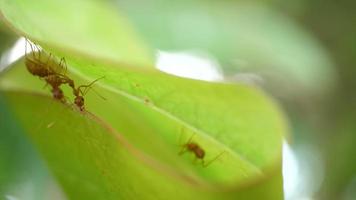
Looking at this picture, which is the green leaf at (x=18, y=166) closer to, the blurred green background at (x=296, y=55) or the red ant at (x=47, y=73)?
the red ant at (x=47, y=73)

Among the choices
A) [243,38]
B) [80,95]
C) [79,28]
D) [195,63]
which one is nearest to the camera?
[80,95]

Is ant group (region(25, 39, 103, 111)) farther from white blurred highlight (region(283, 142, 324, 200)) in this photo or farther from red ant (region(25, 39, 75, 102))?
white blurred highlight (region(283, 142, 324, 200))

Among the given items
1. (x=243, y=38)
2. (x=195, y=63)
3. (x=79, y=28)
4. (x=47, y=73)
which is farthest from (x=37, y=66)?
(x=243, y=38)

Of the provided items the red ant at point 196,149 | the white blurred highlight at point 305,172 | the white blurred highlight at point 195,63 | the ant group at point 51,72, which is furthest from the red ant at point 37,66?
the white blurred highlight at point 305,172

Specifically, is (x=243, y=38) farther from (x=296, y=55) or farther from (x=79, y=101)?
(x=79, y=101)

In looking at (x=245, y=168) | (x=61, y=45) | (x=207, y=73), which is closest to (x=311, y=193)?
(x=207, y=73)

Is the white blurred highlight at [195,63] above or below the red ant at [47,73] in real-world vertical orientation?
above
